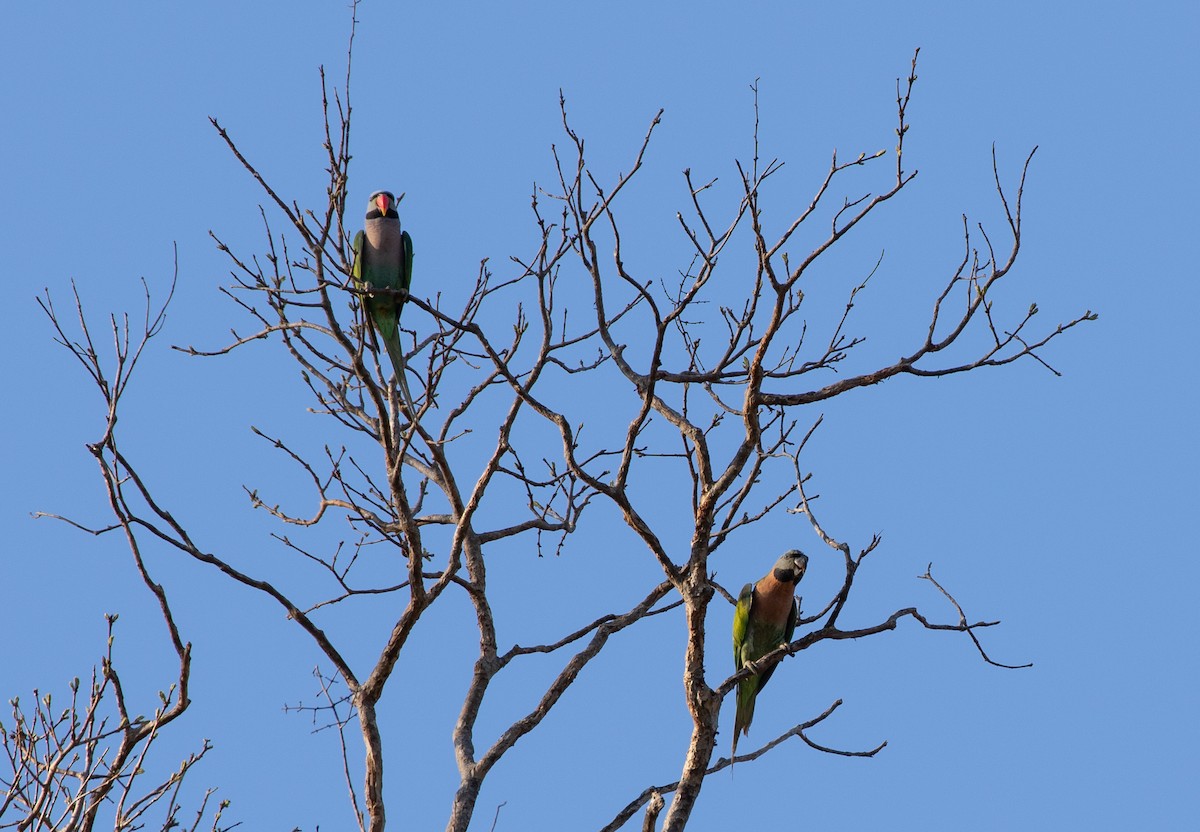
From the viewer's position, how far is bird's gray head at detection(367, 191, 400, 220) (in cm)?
757

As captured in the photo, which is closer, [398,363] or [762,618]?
[398,363]

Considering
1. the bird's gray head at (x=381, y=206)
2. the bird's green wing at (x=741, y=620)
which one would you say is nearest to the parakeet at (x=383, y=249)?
the bird's gray head at (x=381, y=206)

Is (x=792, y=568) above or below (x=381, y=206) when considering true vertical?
below

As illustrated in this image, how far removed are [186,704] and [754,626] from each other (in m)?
4.13

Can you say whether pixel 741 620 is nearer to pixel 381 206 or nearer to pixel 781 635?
pixel 781 635

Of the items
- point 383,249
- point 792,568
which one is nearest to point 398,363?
point 383,249

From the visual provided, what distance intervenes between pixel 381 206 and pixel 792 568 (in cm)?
339

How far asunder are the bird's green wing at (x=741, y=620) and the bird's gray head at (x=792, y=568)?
0.24 metres

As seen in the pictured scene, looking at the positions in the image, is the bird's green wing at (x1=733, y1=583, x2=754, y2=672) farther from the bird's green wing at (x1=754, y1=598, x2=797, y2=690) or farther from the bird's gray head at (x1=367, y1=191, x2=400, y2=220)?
the bird's gray head at (x1=367, y1=191, x2=400, y2=220)

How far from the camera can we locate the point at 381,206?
759 centimetres

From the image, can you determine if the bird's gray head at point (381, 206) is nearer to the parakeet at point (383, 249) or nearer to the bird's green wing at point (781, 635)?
the parakeet at point (383, 249)

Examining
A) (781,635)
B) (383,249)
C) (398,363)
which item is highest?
(383,249)

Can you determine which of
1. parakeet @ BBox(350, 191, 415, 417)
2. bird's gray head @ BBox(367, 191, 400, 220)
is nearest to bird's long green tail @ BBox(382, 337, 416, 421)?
parakeet @ BBox(350, 191, 415, 417)

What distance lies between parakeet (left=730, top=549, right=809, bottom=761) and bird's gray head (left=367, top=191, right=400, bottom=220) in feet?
10.6
